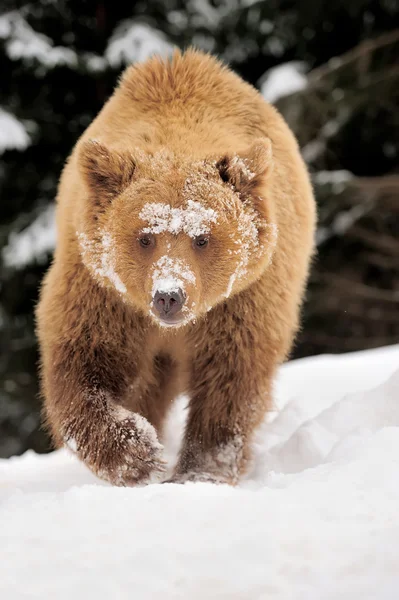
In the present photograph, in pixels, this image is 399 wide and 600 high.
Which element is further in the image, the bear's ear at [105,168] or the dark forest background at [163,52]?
the dark forest background at [163,52]

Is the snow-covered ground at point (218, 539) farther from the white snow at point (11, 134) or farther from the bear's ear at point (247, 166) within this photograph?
the white snow at point (11, 134)

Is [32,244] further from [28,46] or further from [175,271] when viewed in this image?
[175,271]

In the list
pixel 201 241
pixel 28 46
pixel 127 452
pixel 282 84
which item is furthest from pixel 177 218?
pixel 28 46

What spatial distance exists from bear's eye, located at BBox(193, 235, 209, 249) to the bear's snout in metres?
0.32

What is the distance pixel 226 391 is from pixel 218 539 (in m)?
1.93

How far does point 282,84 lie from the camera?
37.8 feet

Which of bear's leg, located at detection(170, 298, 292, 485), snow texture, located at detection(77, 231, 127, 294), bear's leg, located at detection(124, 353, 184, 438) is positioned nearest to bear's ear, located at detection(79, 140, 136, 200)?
snow texture, located at detection(77, 231, 127, 294)

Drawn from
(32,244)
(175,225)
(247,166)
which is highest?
(247,166)

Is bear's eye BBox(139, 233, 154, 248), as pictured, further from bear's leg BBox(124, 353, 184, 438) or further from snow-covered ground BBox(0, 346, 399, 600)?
snow-covered ground BBox(0, 346, 399, 600)

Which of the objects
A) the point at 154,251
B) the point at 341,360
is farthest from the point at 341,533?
the point at 341,360

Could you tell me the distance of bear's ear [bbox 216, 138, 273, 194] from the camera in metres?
4.11

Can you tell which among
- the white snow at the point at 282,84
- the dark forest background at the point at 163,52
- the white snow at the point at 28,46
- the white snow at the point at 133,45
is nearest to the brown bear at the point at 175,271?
the white snow at the point at 282,84

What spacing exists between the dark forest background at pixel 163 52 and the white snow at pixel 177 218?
7802 millimetres

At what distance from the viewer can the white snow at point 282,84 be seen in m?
11.3
